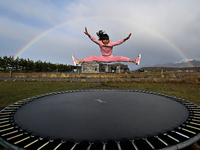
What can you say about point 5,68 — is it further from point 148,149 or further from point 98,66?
point 148,149

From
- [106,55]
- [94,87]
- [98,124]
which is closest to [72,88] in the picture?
[94,87]

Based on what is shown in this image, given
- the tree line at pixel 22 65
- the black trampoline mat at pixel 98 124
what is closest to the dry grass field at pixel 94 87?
the black trampoline mat at pixel 98 124

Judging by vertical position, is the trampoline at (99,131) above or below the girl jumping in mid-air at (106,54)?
below

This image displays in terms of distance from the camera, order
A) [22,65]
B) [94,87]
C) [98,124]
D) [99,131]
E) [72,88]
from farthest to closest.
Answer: [22,65] < [94,87] < [72,88] < [98,124] < [99,131]

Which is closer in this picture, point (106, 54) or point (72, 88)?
point (106, 54)

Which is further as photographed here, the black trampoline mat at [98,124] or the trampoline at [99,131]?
the black trampoline mat at [98,124]

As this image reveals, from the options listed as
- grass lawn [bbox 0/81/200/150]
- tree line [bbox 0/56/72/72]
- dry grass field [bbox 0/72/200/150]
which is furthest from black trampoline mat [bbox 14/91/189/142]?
tree line [bbox 0/56/72/72]

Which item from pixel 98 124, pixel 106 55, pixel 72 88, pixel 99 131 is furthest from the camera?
pixel 72 88

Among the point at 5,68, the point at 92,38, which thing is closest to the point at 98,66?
the point at 5,68

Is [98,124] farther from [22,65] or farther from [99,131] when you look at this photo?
[22,65]

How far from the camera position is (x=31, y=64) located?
28938mm

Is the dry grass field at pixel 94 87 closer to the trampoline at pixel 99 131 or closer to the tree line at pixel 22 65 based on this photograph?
the trampoline at pixel 99 131

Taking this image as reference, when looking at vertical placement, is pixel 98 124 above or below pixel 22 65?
below

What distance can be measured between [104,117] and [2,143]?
5.75ft
